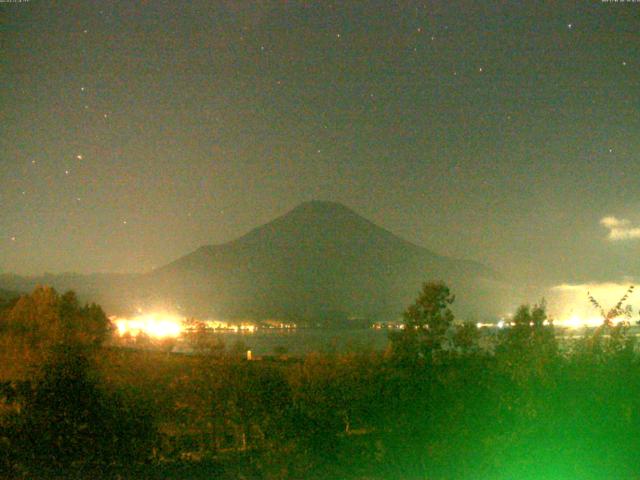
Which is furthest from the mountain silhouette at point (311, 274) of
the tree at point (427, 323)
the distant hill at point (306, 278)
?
the tree at point (427, 323)

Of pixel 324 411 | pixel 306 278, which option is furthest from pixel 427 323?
pixel 306 278

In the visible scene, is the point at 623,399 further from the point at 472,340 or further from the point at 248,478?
the point at 472,340

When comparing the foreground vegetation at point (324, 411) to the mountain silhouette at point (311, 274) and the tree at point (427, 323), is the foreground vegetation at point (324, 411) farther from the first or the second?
the mountain silhouette at point (311, 274)

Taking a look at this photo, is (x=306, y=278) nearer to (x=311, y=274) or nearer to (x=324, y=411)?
(x=311, y=274)

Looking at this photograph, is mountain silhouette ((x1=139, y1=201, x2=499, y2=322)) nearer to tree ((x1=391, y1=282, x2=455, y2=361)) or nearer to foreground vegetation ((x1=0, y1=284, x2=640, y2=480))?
tree ((x1=391, y1=282, x2=455, y2=361))

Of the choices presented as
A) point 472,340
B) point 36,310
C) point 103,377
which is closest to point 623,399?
point 472,340

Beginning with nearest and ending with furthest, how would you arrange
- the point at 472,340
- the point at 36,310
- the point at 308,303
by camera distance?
the point at 36,310 → the point at 472,340 → the point at 308,303
